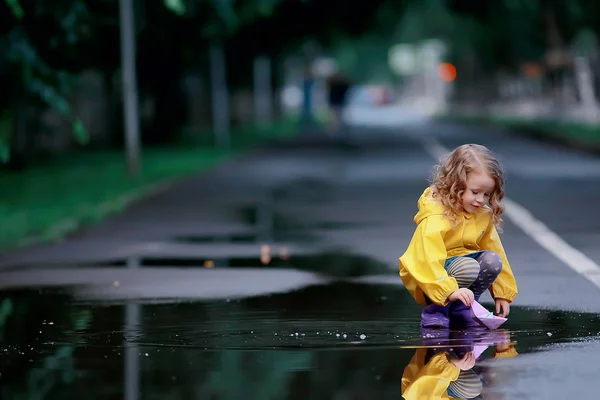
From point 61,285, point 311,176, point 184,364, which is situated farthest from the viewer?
point 311,176

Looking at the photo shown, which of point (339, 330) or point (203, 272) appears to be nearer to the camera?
point (339, 330)

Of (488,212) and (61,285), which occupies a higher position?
(488,212)

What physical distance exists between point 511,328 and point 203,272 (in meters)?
4.29

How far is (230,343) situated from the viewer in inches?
334

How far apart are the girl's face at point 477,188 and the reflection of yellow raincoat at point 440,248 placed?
16cm

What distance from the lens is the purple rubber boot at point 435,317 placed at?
888 cm

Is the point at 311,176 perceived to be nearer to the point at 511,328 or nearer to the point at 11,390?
the point at 511,328

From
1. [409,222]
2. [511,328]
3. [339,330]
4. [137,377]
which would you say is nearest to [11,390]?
[137,377]

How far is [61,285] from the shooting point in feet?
39.1

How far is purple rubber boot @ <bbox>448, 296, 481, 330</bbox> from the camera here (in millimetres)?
8883

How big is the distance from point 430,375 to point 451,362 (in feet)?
1.38

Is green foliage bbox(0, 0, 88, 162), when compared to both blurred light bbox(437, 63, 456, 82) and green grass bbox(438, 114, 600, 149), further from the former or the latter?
blurred light bbox(437, 63, 456, 82)

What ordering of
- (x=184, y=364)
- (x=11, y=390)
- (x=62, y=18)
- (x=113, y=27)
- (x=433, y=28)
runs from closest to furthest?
(x=11, y=390), (x=184, y=364), (x=62, y=18), (x=113, y=27), (x=433, y=28)

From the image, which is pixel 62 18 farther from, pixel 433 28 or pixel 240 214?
pixel 433 28
